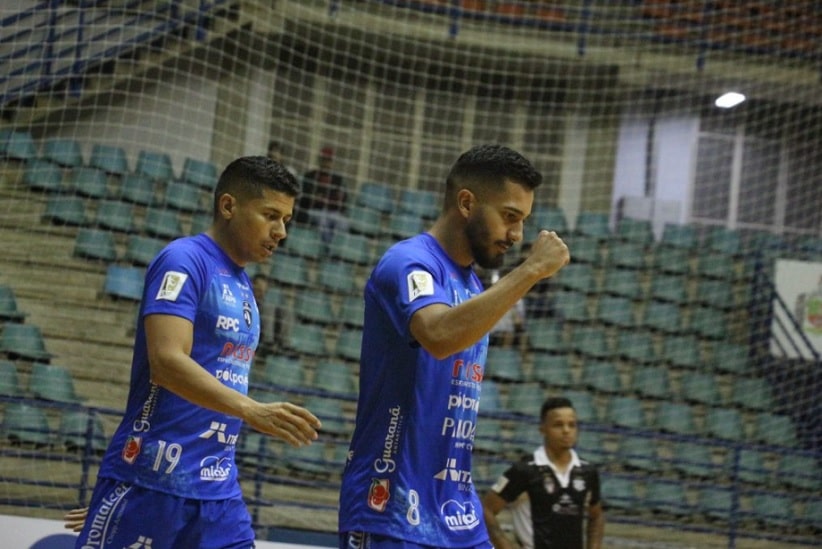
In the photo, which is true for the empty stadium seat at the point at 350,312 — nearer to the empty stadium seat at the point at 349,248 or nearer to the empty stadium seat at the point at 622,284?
the empty stadium seat at the point at 349,248

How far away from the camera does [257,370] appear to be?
10.8m

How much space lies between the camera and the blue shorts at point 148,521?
3.70m

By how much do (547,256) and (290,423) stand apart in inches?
32.4

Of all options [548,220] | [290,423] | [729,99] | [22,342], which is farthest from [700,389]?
[290,423]

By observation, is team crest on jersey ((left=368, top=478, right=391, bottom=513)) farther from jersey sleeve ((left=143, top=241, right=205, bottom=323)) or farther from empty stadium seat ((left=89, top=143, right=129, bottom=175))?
empty stadium seat ((left=89, top=143, right=129, bottom=175))

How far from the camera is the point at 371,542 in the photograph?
122 inches

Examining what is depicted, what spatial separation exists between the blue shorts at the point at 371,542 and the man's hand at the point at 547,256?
0.81 metres

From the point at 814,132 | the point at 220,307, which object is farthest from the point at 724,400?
the point at 220,307

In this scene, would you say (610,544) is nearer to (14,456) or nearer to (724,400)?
(724,400)

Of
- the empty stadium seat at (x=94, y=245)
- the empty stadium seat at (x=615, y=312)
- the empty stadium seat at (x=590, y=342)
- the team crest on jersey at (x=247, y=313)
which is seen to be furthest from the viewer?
the empty stadium seat at (x=615, y=312)

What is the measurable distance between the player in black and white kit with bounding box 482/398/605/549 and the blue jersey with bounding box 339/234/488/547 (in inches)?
127

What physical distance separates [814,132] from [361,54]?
6857 millimetres

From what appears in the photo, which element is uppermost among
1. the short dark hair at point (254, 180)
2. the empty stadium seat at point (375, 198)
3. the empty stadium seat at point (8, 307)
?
the empty stadium seat at point (375, 198)

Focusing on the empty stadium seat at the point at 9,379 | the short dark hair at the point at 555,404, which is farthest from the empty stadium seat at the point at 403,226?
the short dark hair at the point at 555,404
